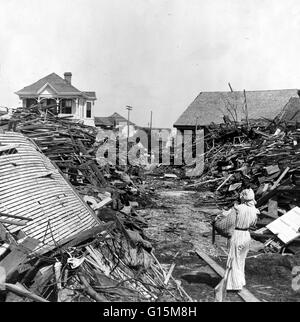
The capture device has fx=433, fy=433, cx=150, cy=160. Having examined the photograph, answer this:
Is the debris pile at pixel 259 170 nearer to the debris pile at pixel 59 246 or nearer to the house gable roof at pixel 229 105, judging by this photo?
the debris pile at pixel 59 246

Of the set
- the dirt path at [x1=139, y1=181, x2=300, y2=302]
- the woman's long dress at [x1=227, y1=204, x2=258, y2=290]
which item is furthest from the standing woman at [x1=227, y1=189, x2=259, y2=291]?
the dirt path at [x1=139, y1=181, x2=300, y2=302]

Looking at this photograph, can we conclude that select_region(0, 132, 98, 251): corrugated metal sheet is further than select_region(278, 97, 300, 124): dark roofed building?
No

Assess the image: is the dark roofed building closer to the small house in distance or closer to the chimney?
the small house in distance

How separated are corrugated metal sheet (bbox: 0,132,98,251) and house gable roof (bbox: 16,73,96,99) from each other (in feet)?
110

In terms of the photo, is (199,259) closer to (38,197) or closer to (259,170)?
(38,197)

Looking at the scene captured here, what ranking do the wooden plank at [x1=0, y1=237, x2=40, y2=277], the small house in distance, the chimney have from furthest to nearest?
the chimney
the small house in distance
the wooden plank at [x1=0, y1=237, x2=40, y2=277]

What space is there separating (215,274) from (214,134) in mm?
19009

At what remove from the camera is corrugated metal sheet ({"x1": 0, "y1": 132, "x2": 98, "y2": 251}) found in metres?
6.32

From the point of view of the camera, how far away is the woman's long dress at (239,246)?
6.70 meters

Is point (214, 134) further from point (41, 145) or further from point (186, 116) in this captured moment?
point (41, 145)

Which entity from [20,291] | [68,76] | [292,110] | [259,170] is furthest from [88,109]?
[20,291]

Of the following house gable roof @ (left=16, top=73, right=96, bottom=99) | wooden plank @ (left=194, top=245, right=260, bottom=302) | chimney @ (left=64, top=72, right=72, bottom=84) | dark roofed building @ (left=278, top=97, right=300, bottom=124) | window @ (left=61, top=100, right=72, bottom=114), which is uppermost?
chimney @ (left=64, top=72, right=72, bottom=84)

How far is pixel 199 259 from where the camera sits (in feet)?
30.2
